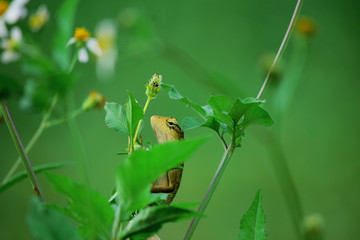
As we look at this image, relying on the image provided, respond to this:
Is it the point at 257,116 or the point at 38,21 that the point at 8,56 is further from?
the point at 257,116

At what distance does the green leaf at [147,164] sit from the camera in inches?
6.4

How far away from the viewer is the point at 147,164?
0.17 metres

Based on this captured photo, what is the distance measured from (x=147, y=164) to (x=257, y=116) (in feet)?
0.30

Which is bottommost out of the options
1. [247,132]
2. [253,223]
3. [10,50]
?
[247,132]

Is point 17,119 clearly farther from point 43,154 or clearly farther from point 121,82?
point 121,82

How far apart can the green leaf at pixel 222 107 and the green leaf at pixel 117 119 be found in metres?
0.05

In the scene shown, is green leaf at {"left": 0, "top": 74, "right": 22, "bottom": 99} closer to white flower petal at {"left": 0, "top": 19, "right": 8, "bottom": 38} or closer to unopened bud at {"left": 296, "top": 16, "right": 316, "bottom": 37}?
white flower petal at {"left": 0, "top": 19, "right": 8, "bottom": 38}

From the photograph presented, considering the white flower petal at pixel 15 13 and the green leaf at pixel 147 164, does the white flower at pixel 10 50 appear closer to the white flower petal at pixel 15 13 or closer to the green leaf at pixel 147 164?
the white flower petal at pixel 15 13

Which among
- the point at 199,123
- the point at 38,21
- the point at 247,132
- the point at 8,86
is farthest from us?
the point at 247,132

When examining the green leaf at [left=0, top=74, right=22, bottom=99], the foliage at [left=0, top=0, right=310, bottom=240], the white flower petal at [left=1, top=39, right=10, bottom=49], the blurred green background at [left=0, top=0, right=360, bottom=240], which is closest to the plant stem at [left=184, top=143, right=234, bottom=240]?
the foliage at [left=0, top=0, right=310, bottom=240]

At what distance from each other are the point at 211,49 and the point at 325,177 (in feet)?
1.77

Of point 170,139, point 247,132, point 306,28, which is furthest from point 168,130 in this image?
point 247,132

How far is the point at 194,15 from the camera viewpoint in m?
1.43

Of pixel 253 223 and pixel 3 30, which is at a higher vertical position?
pixel 3 30
